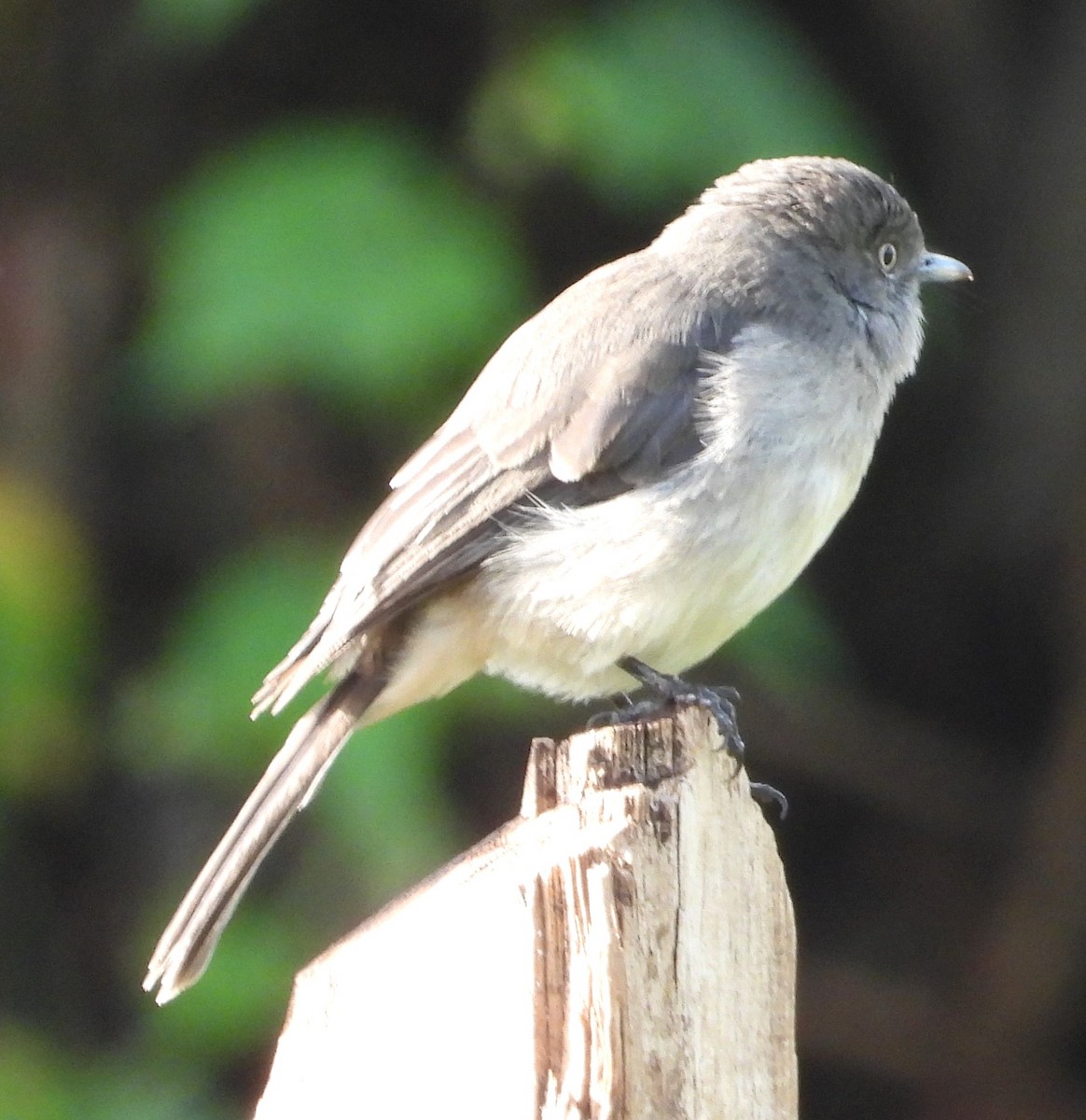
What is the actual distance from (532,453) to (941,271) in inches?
53.8

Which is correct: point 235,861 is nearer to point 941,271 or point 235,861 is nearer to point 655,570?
point 655,570

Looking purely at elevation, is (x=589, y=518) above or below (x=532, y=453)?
below

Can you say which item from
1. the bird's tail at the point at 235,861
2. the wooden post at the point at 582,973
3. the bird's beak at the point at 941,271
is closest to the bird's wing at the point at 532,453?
the bird's tail at the point at 235,861

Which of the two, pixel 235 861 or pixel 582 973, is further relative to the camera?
pixel 235 861

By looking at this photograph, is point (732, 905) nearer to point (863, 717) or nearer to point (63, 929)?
point (863, 717)

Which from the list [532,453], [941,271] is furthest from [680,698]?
[941,271]

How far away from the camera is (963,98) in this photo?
5.70 m

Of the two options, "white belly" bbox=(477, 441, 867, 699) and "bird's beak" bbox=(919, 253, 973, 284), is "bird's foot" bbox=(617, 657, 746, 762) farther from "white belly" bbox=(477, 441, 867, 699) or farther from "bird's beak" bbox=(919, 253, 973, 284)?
"bird's beak" bbox=(919, 253, 973, 284)

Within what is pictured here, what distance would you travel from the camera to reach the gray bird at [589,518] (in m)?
3.70

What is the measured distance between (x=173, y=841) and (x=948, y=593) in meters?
2.57

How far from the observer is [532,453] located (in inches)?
151

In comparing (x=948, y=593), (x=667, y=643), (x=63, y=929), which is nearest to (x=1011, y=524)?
(x=948, y=593)

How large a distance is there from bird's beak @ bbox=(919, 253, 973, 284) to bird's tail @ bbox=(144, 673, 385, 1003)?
1.92m

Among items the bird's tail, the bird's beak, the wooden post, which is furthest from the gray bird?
the wooden post
